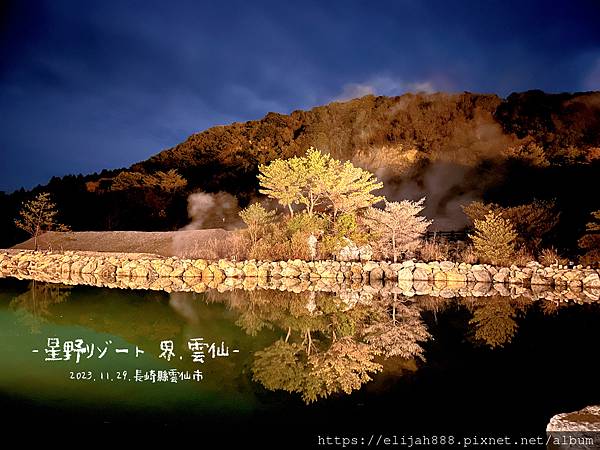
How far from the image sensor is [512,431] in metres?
3.56

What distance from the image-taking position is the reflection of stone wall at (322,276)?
41.1 feet

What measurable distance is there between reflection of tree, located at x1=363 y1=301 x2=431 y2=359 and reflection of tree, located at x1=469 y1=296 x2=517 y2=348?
0.81 metres

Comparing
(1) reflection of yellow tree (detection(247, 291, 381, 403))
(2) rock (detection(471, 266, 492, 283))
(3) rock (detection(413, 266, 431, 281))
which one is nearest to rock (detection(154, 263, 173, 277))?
(1) reflection of yellow tree (detection(247, 291, 381, 403))

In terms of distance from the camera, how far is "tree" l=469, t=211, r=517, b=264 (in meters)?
15.2

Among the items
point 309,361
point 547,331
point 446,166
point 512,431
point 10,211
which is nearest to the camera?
point 512,431

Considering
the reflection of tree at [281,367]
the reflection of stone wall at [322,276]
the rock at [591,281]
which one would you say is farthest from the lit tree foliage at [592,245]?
the reflection of tree at [281,367]

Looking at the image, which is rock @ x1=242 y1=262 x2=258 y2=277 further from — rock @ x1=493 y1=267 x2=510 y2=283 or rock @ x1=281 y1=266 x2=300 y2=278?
rock @ x1=493 y1=267 x2=510 y2=283

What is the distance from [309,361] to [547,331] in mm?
3922

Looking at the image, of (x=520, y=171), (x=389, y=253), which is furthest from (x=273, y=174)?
(x=520, y=171)

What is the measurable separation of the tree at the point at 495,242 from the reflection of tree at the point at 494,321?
497 centimetres

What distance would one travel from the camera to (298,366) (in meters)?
5.33

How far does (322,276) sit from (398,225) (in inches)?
144

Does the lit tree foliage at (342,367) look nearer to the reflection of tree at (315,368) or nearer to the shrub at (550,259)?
the reflection of tree at (315,368)

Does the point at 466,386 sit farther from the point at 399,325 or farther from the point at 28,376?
the point at 28,376
